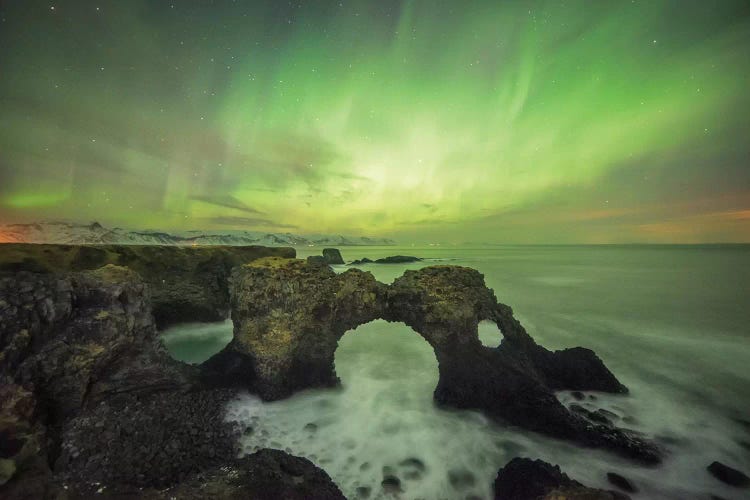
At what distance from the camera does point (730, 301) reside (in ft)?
99.7

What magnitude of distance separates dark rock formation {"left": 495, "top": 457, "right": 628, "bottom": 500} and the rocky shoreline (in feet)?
0.94

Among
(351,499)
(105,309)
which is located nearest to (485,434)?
(351,499)

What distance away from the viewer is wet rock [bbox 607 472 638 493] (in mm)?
7547

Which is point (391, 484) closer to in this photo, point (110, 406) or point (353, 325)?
point (353, 325)

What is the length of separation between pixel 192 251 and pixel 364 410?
16280 millimetres

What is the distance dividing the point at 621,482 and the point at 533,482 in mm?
3403

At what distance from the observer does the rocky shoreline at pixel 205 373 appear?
5.98 meters

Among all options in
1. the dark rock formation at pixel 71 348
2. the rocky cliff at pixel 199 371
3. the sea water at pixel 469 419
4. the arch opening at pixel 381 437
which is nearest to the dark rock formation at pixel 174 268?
the rocky cliff at pixel 199 371

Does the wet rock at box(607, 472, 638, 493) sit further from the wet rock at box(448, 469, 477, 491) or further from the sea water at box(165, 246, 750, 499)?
the wet rock at box(448, 469, 477, 491)

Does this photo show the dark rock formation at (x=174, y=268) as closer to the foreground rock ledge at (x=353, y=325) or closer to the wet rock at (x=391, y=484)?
the foreground rock ledge at (x=353, y=325)

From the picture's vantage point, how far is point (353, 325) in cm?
1162

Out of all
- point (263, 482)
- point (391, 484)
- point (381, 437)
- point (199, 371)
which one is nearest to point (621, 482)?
point (391, 484)

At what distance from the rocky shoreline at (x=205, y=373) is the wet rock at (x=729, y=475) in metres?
1.24

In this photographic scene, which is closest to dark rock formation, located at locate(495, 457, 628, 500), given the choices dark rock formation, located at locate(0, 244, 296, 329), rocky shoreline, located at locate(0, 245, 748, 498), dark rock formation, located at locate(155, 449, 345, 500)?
rocky shoreline, located at locate(0, 245, 748, 498)
